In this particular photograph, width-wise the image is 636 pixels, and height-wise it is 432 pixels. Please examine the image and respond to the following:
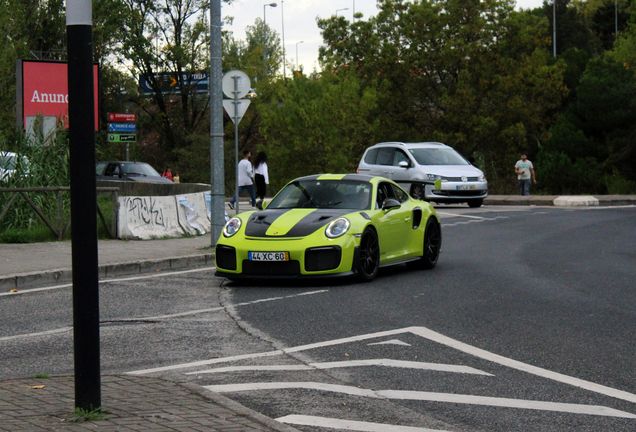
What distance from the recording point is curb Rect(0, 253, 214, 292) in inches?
433

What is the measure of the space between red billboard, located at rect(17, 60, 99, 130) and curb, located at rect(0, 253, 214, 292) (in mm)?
10678

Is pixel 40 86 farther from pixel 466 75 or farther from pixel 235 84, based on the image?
pixel 466 75

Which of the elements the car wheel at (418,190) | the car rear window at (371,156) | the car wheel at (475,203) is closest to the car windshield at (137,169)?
the car rear window at (371,156)

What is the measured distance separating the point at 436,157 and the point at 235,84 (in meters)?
12.1

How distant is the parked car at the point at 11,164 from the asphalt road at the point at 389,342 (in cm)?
580

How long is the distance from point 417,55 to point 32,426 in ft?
150

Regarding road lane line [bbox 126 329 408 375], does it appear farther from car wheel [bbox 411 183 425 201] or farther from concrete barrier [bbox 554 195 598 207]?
concrete barrier [bbox 554 195 598 207]

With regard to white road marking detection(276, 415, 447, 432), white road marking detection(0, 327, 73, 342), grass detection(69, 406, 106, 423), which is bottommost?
white road marking detection(0, 327, 73, 342)

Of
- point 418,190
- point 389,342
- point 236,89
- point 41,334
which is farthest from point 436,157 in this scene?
point 41,334

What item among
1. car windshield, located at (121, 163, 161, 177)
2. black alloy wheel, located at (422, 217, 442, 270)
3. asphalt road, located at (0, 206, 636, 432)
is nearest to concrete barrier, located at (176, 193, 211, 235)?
asphalt road, located at (0, 206, 636, 432)

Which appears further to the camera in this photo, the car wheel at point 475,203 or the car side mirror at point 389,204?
the car wheel at point 475,203

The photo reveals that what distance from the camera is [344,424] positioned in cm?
475

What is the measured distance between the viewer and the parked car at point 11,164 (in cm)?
1631

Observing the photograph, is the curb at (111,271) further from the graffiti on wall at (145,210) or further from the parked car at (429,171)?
the parked car at (429,171)
